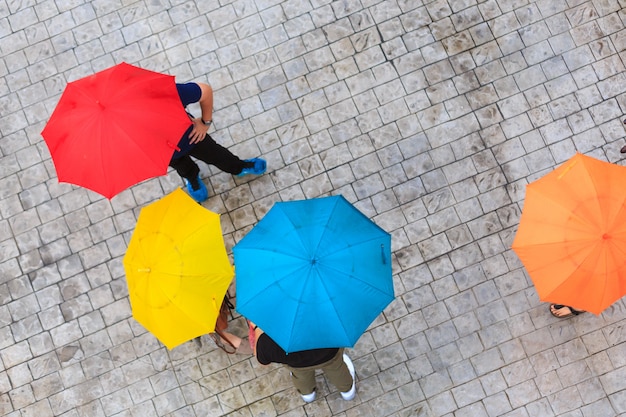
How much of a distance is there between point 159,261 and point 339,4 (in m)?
3.78

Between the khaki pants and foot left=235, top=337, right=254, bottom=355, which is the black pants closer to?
foot left=235, top=337, right=254, bottom=355

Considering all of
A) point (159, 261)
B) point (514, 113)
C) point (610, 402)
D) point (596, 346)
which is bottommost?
point (610, 402)

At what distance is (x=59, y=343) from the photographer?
6105 mm

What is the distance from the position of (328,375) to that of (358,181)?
6.79 ft

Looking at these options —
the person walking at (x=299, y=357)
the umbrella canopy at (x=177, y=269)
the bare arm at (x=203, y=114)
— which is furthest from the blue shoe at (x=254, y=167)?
the person walking at (x=299, y=357)

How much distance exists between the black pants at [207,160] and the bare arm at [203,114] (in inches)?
9.0

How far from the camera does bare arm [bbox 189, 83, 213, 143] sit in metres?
4.86

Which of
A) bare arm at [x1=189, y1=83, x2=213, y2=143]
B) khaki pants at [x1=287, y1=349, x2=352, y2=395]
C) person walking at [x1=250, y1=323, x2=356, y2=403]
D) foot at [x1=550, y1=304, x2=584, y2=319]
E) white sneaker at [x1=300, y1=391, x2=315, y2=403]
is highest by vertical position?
bare arm at [x1=189, y1=83, x2=213, y2=143]

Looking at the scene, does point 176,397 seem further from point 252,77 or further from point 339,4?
point 339,4

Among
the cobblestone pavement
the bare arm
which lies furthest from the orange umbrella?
the bare arm

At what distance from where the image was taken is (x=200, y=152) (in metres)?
5.46

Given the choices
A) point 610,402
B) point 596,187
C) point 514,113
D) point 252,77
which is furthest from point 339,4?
point 610,402

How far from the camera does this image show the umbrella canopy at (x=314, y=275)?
4.04m

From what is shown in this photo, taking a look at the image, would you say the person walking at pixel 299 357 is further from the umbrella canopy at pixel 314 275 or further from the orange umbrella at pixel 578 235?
the orange umbrella at pixel 578 235
